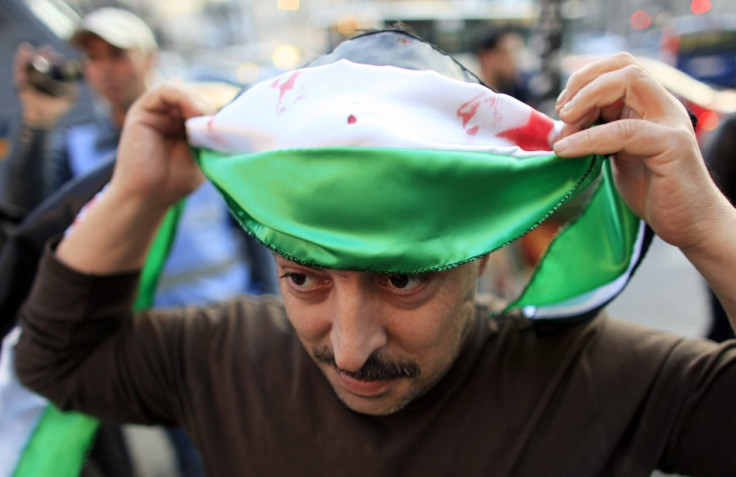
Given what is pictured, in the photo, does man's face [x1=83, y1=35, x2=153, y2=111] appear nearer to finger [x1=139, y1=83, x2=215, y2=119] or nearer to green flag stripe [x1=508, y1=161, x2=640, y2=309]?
finger [x1=139, y1=83, x2=215, y2=119]

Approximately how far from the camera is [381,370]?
3.71ft

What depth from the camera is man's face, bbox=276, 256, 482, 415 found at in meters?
1.09

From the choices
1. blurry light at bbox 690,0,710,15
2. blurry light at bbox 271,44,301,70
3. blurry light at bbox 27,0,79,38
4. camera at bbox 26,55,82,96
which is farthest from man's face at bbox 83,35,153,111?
blurry light at bbox 690,0,710,15

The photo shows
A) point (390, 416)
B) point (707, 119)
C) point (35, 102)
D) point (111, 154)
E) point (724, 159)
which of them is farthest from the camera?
point (707, 119)

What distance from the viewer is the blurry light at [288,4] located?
92.8 feet

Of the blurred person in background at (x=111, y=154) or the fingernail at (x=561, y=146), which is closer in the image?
the fingernail at (x=561, y=146)

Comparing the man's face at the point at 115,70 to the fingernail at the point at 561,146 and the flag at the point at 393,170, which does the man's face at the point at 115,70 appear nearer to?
the flag at the point at 393,170

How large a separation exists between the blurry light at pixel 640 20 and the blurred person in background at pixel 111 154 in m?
27.6

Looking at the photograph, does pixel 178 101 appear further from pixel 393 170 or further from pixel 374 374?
pixel 374 374

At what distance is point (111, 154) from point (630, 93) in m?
2.06

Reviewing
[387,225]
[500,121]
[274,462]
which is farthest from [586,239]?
[274,462]

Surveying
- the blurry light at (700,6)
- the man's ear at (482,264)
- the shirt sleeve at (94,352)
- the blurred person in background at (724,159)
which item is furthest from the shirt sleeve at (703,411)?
the blurry light at (700,6)

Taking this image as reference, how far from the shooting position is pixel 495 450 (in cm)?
122

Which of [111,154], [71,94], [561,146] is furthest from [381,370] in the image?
[71,94]
